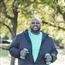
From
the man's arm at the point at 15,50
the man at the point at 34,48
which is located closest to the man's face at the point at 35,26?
the man at the point at 34,48

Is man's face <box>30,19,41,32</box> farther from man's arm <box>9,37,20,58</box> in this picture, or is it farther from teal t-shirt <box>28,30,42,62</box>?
man's arm <box>9,37,20,58</box>

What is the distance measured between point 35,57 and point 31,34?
37cm

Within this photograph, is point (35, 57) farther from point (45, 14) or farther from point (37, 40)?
point (45, 14)

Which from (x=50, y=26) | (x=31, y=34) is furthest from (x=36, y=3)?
(x=31, y=34)

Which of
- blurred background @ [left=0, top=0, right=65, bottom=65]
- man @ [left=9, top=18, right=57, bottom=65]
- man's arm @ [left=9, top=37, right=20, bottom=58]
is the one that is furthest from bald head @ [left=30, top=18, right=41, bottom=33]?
blurred background @ [left=0, top=0, right=65, bottom=65]

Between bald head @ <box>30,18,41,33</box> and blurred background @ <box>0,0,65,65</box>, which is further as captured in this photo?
blurred background @ <box>0,0,65,65</box>

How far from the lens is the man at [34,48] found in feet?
17.4

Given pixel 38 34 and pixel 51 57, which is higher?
pixel 38 34

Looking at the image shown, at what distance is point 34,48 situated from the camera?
529 centimetres

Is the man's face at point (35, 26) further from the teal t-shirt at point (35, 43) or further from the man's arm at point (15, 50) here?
the man's arm at point (15, 50)

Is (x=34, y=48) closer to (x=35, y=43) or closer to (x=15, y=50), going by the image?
(x=35, y=43)

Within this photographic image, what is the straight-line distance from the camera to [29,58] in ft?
17.4

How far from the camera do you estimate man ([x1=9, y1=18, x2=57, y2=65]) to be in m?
5.29

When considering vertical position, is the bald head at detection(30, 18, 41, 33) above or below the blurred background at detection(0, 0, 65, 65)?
above
